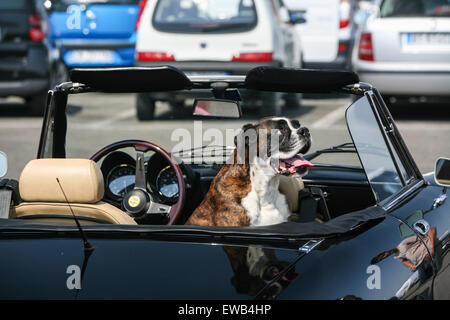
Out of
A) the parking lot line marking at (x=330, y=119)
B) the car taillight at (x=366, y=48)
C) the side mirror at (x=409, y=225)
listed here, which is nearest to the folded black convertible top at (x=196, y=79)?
the side mirror at (x=409, y=225)

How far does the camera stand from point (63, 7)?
52.6ft

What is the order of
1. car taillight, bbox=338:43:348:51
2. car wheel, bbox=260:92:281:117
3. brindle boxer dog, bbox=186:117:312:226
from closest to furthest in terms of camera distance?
brindle boxer dog, bbox=186:117:312:226, car wheel, bbox=260:92:281:117, car taillight, bbox=338:43:348:51

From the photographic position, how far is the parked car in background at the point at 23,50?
41.2ft

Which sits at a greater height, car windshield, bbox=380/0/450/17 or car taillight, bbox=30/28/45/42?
car windshield, bbox=380/0/450/17

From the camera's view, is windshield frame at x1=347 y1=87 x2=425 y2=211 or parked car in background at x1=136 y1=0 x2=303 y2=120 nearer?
windshield frame at x1=347 y1=87 x2=425 y2=211

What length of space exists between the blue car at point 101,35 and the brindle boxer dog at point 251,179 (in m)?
11.7

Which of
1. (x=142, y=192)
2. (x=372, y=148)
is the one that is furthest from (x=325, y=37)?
(x=372, y=148)

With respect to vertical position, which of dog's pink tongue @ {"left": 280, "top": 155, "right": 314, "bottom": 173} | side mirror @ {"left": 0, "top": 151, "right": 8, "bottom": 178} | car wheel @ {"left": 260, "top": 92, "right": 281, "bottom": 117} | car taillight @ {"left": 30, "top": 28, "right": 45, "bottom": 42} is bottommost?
dog's pink tongue @ {"left": 280, "top": 155, "right": 314, "bottom": 173}

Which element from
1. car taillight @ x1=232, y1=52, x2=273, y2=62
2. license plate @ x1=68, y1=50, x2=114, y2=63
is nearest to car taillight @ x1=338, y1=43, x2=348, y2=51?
license plate @ x1=68, y1=50, x2=114, y2=63

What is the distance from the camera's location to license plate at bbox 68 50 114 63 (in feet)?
50.0

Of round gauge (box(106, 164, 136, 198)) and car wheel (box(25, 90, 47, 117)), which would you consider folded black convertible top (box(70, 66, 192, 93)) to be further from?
car wheel (box(25, 90, 47, 117))

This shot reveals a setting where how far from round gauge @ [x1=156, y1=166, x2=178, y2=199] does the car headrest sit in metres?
0.98

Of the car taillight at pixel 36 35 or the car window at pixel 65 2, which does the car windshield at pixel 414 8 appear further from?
the car window at pixel 65 2

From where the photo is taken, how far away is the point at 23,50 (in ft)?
41.7
